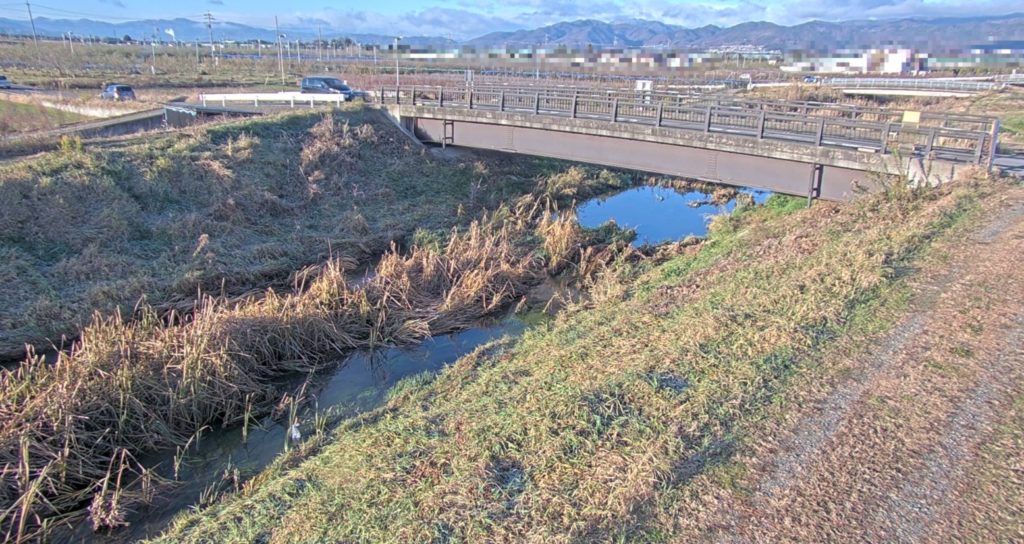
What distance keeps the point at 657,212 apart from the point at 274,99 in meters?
20.8

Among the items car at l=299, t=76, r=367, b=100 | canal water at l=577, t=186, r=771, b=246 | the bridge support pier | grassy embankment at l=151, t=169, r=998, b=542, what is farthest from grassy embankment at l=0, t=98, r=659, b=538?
car at l=299, t=76, r=367, b=100

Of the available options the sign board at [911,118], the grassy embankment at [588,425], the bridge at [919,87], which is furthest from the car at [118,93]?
the bridge at [919,87]

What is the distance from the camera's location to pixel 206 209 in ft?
62.0

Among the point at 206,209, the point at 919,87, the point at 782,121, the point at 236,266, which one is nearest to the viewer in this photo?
the point at 236,266

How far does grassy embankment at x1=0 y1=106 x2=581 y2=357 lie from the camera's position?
14273mm

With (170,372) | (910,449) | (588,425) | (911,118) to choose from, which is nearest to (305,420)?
(170,372)

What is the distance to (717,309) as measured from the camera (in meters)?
10.4

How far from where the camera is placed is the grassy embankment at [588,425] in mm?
Answer: 5695

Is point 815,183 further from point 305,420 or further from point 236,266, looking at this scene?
point 236,266

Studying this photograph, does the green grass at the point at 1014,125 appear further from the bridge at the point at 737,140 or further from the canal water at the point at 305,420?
the canal water at the point at 305,420

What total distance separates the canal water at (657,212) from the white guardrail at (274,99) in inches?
545

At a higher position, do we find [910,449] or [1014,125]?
[1014,125]

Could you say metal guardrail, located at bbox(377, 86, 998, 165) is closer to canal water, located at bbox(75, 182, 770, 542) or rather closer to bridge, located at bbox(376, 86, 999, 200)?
bridge, located at bbox(376, 86, 999, 200)

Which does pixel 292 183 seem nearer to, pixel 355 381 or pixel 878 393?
pixel 355 381
